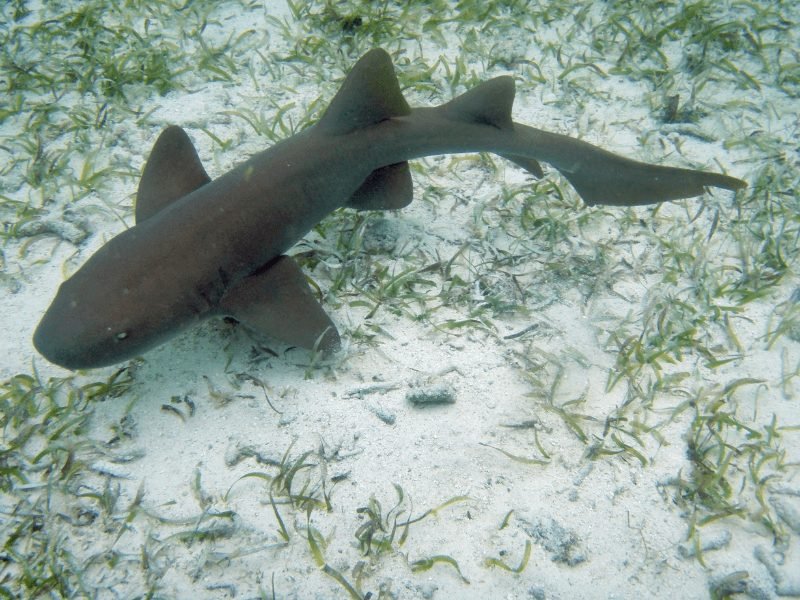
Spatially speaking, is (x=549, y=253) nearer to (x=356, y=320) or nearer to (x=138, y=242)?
A: (x=356, y=320)

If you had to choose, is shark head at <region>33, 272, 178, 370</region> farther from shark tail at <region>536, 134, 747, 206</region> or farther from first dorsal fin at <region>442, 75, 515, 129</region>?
shark tail at <region>536, 134, 747, 206</region>

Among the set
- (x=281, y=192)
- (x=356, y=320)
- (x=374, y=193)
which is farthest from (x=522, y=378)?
(x=281, y=192)

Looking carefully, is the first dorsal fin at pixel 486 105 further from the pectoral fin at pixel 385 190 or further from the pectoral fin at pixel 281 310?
the pectoral fin at pixel 281 310

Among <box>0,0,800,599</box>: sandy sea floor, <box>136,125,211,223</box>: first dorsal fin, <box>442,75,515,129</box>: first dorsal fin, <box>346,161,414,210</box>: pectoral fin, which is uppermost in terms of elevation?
<box>442,75,515,129</box>: first dorsal fin

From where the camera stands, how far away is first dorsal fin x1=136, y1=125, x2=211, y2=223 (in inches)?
131

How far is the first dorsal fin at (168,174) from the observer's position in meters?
3.33

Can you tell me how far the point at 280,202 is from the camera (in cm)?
320

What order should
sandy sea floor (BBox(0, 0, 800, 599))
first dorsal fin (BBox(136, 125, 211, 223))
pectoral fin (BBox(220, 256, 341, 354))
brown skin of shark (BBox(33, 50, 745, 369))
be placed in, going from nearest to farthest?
sandy sea floor (BBox(0, 0, 800, 599)), brown skin of shark (BBox(33, 50, 745, 369)), pectoral fin (BBox(220, 256, 341, 354)), first dorsal fin (BBox(136, 125, 211, 223))

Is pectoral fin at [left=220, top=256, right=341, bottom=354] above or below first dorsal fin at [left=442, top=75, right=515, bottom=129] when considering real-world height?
below

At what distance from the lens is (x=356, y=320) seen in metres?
3.56

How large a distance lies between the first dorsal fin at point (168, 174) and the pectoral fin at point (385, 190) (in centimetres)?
111

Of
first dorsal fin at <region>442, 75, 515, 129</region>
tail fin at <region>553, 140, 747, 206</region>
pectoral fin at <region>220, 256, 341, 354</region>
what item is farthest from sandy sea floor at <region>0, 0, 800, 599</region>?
first dorsal fin at <region>442, 75, 515, 129</region>

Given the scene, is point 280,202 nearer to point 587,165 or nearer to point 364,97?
point 364,97

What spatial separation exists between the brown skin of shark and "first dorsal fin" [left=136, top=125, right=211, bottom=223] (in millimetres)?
16
